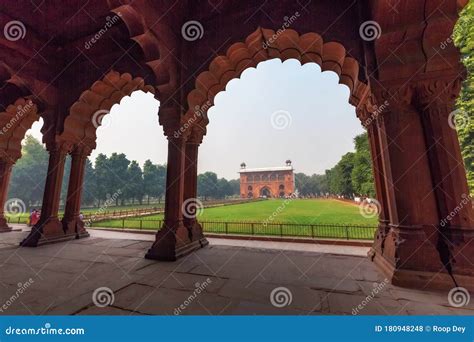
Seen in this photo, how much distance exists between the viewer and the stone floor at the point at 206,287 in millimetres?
2729

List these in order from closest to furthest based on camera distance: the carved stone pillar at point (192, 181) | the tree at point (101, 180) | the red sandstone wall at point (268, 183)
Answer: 1. the carved stone pillar at point (192, 181)
2. the tree at point (101, 180)
3. the red sandstone wall at point (268, 183)

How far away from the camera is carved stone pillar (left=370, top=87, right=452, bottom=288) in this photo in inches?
131

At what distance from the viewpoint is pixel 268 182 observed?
84.2m

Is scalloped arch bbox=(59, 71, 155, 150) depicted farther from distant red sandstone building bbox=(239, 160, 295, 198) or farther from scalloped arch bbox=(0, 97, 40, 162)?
distant red sandstone building bbox=(239, 160, 295, 198)

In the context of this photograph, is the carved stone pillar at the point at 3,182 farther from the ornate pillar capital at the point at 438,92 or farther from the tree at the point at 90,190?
the tree at the point at 90,190

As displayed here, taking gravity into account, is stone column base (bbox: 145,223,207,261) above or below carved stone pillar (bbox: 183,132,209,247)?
below

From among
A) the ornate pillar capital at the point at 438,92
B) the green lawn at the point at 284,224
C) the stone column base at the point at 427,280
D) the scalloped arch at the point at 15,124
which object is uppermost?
the scalloped arch at the point at 15,124

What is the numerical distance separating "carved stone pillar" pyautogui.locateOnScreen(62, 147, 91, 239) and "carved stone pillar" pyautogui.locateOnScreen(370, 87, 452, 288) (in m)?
9.09

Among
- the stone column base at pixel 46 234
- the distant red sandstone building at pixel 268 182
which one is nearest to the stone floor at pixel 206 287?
the stone column base at pixel 46 234

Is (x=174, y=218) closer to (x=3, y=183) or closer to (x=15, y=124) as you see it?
(x=15, y=124)

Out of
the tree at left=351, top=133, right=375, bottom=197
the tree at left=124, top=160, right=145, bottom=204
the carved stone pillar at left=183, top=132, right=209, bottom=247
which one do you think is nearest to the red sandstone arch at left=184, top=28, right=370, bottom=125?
the carved stone pillar at left=183, top=132, right=209, bottom=247

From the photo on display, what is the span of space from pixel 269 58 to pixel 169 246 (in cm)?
561

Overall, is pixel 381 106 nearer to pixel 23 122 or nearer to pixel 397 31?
pixel 397 31

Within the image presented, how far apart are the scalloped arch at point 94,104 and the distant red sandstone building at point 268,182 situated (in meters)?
76.4
